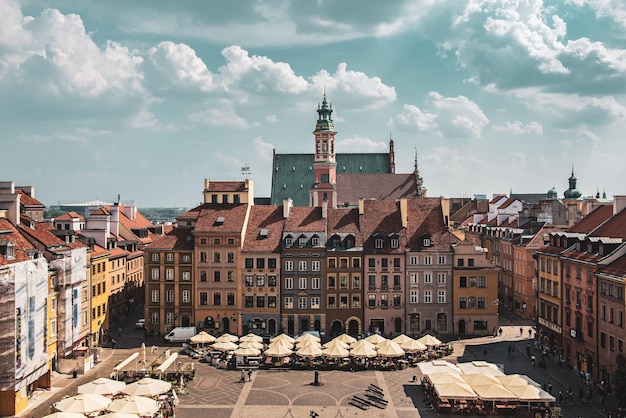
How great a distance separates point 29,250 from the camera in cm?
6031

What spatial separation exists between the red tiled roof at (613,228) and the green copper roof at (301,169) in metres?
76.5

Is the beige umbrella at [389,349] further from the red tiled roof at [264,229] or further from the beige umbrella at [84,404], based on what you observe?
the beige umbrella at [84,404]

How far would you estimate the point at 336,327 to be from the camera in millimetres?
81438

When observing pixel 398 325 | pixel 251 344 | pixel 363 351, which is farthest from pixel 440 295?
pixel 251 344

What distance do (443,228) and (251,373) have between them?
109 feet

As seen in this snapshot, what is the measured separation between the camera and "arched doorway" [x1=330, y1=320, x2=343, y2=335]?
3191 inches

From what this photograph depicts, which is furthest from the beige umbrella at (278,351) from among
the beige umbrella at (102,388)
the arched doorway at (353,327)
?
the beige umbrella at (102,388)

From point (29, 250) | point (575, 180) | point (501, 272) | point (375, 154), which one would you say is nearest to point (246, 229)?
point (29, 250)

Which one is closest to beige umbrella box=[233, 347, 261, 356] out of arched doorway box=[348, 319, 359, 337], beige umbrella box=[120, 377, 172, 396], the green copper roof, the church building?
beige umbrella box=[120, 377, 172, 396]

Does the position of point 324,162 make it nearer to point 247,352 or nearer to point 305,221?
Answer: point 305,221

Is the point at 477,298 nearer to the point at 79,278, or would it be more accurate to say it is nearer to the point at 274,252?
the point at 274,252

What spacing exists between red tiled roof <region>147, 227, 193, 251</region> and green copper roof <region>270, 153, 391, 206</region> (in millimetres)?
53152

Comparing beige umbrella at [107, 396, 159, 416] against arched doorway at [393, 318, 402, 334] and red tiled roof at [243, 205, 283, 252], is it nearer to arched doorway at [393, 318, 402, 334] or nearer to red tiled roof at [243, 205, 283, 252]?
red tiled roof at [243, 205, 283, 252]

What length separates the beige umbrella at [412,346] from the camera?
67062mm
